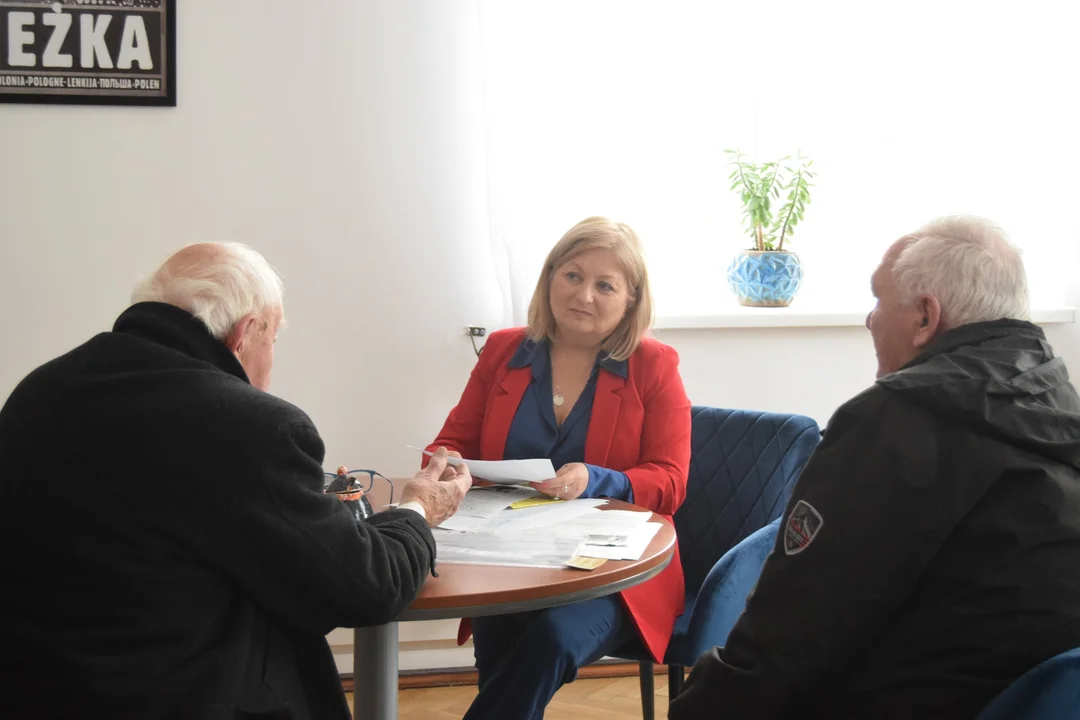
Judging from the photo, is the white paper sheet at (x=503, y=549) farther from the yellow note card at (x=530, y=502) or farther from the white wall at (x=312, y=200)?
the white wall at (x=312, y=200)

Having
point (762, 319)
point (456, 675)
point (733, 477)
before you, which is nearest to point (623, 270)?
point (733, 477)

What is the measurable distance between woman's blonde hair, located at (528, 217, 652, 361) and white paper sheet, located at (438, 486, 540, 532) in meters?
0.46

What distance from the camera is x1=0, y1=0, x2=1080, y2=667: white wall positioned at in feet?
9.91

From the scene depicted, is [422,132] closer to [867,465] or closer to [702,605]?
[702,605]

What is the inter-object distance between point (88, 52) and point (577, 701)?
96.5 inches

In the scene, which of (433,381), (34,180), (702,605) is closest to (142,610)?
Answer: (702,605)

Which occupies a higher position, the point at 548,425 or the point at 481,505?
the point at 548,425

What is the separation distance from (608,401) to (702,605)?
0.54 meters

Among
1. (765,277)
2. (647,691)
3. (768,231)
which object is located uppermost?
(768,231)

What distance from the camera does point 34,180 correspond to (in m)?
3.00

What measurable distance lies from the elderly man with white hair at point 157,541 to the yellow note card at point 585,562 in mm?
420

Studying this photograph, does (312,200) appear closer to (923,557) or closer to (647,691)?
(647,691)

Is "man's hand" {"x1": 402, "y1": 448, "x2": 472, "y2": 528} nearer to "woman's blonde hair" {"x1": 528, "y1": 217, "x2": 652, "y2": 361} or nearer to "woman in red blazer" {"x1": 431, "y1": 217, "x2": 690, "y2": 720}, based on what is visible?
"woman in red blazer" {"x1": 431, "y1": 217, "x2": 690, "y2": 720}

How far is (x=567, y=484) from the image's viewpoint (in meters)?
2.20
